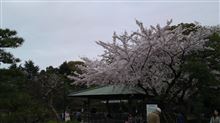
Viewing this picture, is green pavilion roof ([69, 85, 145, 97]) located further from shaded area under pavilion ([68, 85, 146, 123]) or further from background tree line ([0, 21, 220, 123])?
background tree line ([0, 21, 220, 123])

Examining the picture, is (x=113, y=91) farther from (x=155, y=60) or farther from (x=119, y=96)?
(x=155, y=60)

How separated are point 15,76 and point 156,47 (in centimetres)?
740

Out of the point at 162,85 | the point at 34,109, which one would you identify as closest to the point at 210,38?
the point at 162,85

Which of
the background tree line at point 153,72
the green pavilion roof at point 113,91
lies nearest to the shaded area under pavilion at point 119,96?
the green pavilion roof at point 113,91

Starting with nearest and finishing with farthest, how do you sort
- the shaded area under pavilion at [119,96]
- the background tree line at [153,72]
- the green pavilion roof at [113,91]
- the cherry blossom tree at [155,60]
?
the background tree line at [153,72]
the cherry blossom tree at [155,60]
the green pavilion roof at [113,91]
the shaded area under pavilion at [119,96]

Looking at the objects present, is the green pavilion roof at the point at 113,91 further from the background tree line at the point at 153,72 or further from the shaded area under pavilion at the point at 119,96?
the background tree line at the point at 153,72

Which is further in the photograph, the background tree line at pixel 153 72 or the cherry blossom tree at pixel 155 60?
the cherry blossom tree at pixel 155 60

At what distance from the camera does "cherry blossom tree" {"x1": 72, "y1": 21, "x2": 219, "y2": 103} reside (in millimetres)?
22844

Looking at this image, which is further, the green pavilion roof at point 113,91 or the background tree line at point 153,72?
the green pavilion roof at point 113,91

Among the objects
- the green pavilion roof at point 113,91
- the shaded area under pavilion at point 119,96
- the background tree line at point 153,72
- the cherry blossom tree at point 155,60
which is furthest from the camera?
the shaded area under pavilion at point 119,96

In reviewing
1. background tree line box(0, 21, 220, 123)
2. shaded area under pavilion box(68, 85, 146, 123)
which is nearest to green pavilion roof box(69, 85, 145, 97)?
shaded area under pavilion box(68, 85, 146, 123)

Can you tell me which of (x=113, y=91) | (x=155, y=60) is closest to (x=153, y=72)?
(x=155, y=60)

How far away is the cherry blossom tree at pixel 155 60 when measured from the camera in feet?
74.9

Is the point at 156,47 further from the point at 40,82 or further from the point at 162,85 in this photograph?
the point at 40,82
